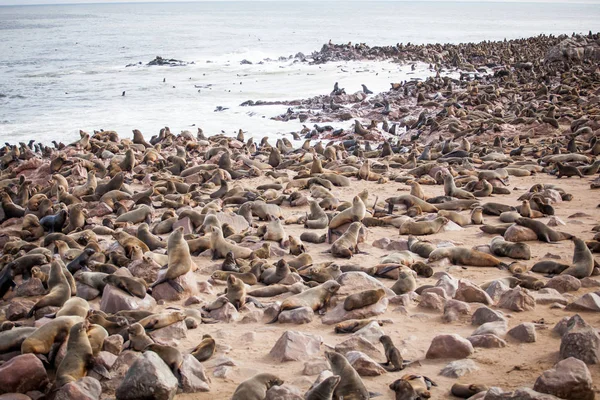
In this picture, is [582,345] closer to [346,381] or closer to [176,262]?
[346,381]

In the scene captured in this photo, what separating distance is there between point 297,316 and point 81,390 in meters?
1.96

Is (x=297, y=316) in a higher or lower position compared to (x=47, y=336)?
lower

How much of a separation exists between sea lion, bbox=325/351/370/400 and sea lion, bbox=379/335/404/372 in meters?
0.48

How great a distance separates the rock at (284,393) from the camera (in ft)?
11.3

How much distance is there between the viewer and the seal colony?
3.95 metres

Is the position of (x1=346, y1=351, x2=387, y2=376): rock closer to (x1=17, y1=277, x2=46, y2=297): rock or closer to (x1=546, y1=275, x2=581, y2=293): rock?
(x1=546, y1=275, x2=581, y2=293): rock

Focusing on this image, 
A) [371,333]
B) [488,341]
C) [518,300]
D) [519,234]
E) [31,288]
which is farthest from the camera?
[519,234]

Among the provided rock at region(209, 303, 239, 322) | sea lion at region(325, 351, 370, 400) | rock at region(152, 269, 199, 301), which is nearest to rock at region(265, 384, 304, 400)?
sea lion at region(325, 351, 370, 400)

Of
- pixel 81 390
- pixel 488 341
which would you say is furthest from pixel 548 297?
pixel 81 390

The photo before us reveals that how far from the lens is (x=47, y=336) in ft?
14.3

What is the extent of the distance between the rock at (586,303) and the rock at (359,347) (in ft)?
6.00

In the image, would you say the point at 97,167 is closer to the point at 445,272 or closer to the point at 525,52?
the point at 445,272

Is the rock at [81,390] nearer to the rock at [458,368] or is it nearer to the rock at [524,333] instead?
the rock at [458,368]

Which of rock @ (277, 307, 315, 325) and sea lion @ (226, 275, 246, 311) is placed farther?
sea lion @ (226, 275, 246, 311)
